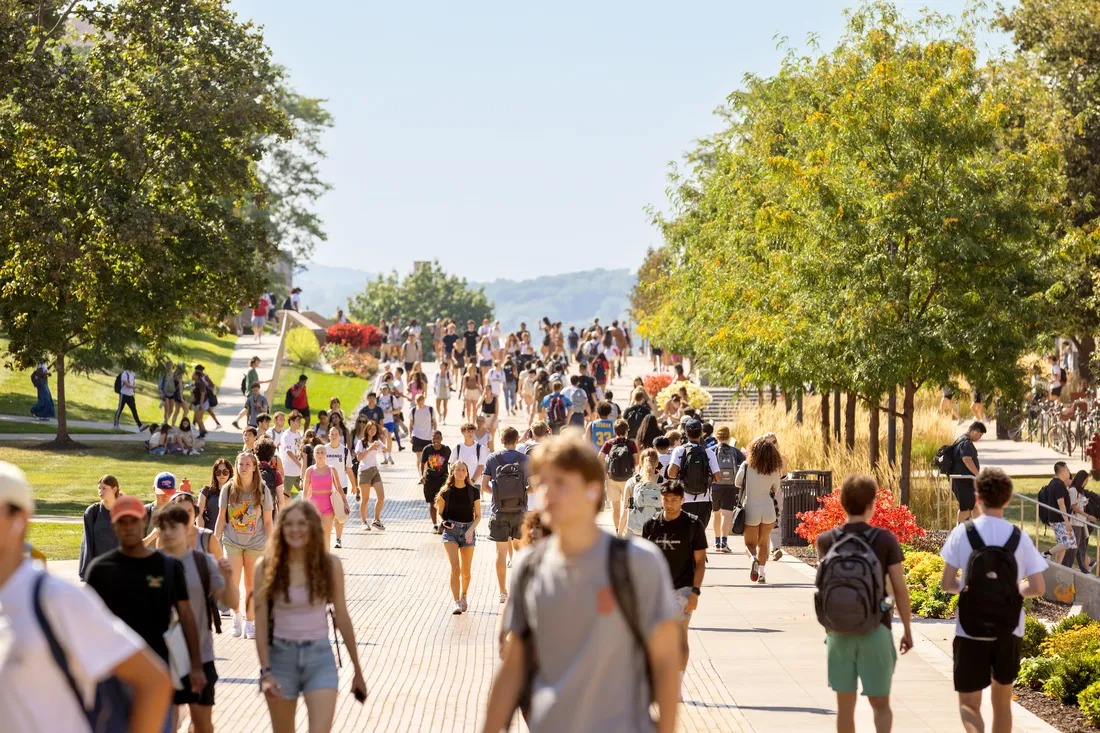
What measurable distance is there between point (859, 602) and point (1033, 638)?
5.33 metres

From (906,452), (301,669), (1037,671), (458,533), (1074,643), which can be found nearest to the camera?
(301,669)

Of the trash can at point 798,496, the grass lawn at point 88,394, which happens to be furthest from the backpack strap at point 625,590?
the grass lawn at point 88,394

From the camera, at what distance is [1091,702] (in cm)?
1023

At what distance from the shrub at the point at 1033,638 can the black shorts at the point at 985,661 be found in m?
4.46

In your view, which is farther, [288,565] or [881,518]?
[881,518]

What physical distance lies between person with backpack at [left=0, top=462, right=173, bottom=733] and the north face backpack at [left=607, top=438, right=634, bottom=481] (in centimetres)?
1408

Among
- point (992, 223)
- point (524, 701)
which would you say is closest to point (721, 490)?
point (992, 223)

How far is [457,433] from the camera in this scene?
3528 centimetres

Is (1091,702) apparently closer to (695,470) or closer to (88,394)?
(695,470)

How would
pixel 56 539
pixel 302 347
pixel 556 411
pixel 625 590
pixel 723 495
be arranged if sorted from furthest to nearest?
pixel 302 347 < pixel 556 411 < pixel 56 539 < pixel 723 495 < pixel 625 590

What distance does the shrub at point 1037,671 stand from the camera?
11.3 metres

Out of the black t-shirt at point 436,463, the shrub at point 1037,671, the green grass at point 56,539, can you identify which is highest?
the black t-shirt at point 436,463

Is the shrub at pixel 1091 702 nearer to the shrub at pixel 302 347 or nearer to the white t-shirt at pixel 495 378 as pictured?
the white t-shirt at pixel 495 378

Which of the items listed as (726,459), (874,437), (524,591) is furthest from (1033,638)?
(874,437)
